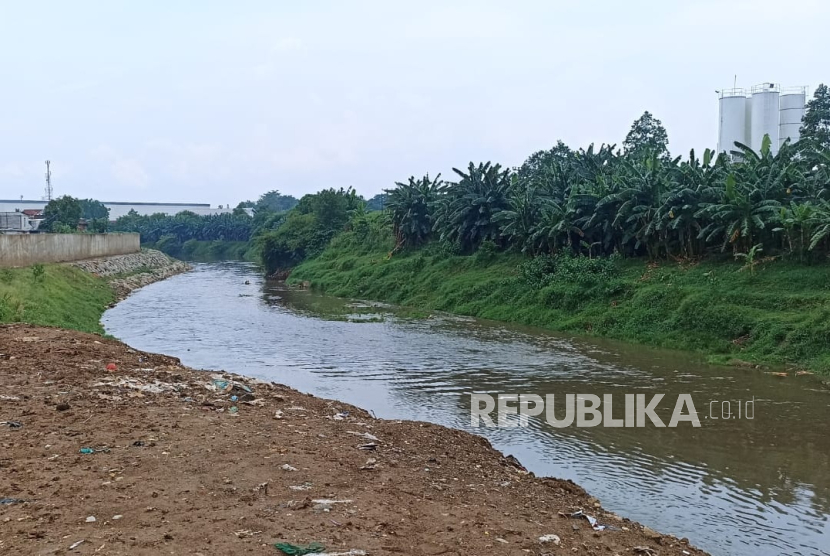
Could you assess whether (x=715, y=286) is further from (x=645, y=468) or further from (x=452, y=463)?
(x=452, y=463)

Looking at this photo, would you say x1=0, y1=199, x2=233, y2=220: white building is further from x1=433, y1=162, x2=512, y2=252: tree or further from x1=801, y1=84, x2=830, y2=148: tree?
x1=801, y1=84, x2=830, y2=148: tree

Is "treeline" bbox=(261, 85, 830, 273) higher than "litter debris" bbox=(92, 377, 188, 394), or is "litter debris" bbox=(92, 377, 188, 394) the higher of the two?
"treeline" bbox=(261, 85, 830, 273)

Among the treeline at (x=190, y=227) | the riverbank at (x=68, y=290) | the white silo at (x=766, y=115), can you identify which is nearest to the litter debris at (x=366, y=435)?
the riverbank at (x=68, y=290)

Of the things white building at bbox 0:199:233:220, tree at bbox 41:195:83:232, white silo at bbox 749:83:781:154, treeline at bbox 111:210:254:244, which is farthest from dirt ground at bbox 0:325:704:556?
white building at bbox 0:199:233:220

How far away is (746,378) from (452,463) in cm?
1104

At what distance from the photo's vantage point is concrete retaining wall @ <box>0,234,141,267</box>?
32.7 metres

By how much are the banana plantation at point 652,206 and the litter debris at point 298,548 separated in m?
19.6

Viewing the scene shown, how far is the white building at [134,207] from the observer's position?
128 metres

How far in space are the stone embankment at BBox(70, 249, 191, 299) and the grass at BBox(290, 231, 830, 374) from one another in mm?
18498

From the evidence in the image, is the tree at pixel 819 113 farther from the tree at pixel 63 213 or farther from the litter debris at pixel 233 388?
the tree at pixel 63 213

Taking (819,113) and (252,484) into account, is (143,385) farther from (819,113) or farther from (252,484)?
(819,113)

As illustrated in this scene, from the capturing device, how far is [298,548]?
16.6 ft

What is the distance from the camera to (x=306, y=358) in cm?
1931

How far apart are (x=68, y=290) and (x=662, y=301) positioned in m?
23.9
